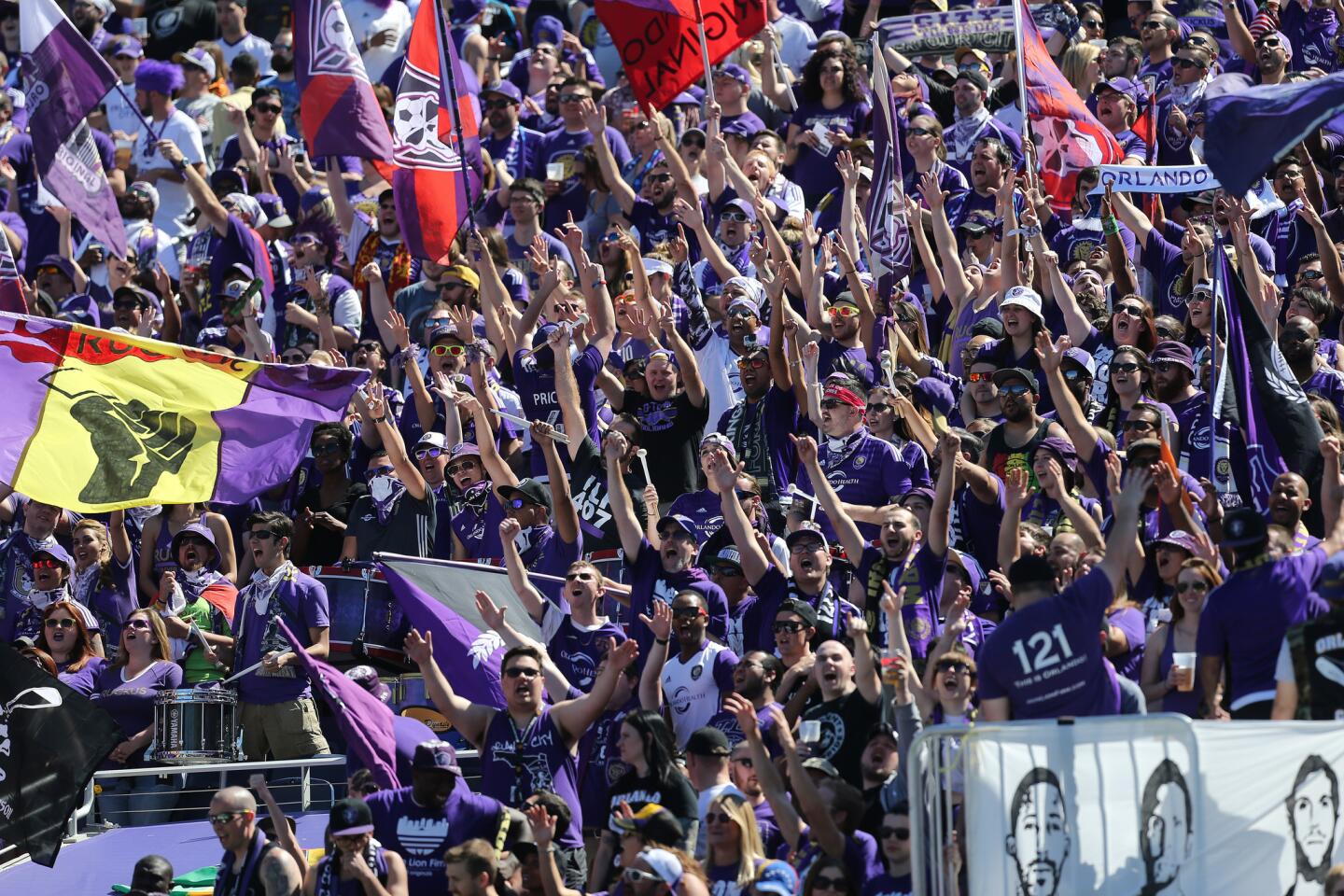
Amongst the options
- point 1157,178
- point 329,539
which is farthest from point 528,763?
point 1157,178

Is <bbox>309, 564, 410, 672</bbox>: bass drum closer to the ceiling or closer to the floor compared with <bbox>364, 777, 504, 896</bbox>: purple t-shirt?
closer to the ceiling

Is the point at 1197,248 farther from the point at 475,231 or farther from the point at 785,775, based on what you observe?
the point at 785,775

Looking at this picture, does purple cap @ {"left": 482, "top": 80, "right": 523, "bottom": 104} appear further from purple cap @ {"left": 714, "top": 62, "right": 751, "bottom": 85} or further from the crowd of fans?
purple cap @ {"left": 714, "top": 62, "right": 751, "bottom": 85}

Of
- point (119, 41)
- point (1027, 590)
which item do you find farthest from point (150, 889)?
point (119, 41)

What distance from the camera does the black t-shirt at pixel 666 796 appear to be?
1038 centimetres

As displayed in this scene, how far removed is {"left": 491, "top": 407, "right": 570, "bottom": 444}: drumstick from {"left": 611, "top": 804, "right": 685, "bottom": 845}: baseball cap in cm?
429

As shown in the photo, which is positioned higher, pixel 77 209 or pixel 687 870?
pixel 77 209

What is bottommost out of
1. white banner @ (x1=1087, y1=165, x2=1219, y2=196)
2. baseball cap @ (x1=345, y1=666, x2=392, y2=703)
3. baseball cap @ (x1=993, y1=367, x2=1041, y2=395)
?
baseball cap @ (x1=345, y1=666, x2=392, y2=703)

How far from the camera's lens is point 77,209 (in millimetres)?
16109

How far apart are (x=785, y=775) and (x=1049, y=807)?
2.49 m

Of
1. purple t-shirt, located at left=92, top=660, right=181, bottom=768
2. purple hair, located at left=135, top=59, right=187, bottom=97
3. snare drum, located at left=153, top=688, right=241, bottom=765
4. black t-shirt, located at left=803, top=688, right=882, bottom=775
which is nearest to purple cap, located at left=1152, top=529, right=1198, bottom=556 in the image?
black t-shirt, located at left=803, top=688, right=882, bottom=775

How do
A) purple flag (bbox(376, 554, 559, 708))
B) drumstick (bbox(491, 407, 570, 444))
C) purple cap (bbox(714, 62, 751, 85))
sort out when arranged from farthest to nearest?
purple cap (bbox(714, 62, 751, 85)) < drumstick (bbox(491, 407, 570, 444)) < purple flag (bbox(376, 554, 559, 708))

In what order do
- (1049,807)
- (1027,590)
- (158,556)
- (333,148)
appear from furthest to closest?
1. (333,148)
2. (158,556)
3. (1027,590)
4. (1049,807)

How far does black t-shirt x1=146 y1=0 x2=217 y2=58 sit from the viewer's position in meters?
24.3
